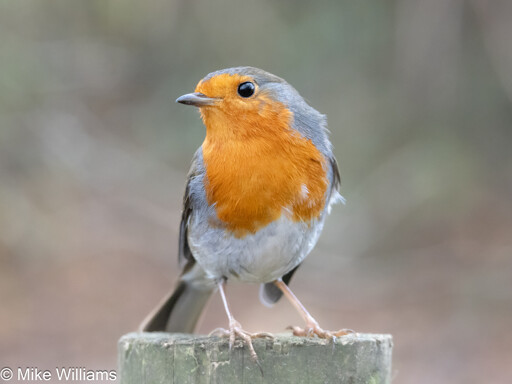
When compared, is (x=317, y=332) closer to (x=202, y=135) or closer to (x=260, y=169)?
(x=260, y=169)

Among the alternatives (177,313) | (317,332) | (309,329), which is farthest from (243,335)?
(177,313)

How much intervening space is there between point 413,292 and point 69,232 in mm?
4510

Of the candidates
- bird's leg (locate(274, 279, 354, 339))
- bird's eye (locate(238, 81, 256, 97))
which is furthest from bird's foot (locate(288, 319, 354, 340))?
bird's eye (locate(238, 81, 256, 97))

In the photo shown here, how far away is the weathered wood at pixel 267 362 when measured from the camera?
249 centimetres


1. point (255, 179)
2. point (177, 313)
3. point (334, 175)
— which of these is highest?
point (334, 175)

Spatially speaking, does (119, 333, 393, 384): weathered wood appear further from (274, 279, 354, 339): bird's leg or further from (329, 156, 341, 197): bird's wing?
(329, 156, 341, 197): bird's wing

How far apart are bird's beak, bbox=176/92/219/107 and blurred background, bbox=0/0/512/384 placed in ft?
17.4

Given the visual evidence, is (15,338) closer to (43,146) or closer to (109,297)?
(109,297)

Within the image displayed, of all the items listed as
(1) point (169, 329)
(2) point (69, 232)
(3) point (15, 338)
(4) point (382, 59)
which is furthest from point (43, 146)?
(1) point (169, 329)

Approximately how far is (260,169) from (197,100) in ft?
1.45

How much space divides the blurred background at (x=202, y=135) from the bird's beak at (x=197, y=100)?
529cm

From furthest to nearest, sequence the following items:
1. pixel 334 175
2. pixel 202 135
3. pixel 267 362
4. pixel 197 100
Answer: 1. pixel 202 135
2. pixel 334 175
3. pixel 197 100
4. pixel 267 362

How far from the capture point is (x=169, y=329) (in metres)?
3.64

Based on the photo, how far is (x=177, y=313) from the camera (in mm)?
3713
